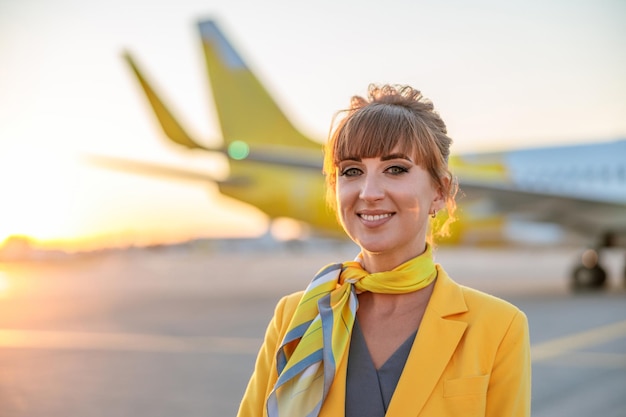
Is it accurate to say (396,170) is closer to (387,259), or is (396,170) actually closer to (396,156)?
(396,156)

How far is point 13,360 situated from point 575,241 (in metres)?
10.4

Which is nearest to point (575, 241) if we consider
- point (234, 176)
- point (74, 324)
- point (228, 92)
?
point (234, 176)

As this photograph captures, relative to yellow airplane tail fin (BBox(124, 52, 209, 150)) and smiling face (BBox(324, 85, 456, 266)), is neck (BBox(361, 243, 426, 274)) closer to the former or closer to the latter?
smiling face (BBox(324, 85, 456, 266))

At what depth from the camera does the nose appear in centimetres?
144

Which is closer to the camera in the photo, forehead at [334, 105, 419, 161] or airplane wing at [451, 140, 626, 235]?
forehead at [334, 105, 419, 161]

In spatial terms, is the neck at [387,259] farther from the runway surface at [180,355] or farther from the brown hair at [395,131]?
the runway surface at [180,355]

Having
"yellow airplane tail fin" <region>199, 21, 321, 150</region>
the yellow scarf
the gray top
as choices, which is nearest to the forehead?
the yellow scarf

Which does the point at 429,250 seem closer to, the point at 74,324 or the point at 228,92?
the point at 74,324

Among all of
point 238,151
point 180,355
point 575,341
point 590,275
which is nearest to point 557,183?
point 590,275

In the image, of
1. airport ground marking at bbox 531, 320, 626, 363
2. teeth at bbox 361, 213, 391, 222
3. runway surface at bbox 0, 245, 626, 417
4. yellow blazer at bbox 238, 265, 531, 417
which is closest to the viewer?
yellow blazer at bbox 238, 265, 531, 417

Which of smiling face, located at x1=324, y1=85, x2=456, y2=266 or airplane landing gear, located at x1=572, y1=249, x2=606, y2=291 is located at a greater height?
smiling face, located at x1=324, y1=85, x2=456, y2=266

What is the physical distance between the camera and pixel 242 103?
1625 centimetres

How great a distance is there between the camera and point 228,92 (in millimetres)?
16281

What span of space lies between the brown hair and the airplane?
933cm
